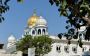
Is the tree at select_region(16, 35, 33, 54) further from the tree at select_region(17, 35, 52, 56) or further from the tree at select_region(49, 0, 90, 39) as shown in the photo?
the tree at select_region(49, 0, 90, 39)

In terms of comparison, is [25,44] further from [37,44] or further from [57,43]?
[57,43]

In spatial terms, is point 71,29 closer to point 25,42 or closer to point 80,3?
point 80,3

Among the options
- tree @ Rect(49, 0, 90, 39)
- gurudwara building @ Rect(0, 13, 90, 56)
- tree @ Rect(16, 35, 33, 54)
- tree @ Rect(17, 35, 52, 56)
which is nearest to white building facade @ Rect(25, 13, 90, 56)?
gurudwara building @ Rect(0, 13, 90, 56)

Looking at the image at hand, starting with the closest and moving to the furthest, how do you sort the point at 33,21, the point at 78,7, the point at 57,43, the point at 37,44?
the point at 78,7
the point at 37,44
the point at 57,43
the point at 33,21

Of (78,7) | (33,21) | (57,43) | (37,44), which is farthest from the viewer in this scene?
(33,21)

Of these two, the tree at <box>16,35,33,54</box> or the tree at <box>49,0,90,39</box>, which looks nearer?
the tree at <box>49,0,90,39</box>

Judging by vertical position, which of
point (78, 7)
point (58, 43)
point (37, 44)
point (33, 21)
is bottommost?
point (58, 43)

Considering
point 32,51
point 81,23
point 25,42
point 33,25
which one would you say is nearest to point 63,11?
point 81,23

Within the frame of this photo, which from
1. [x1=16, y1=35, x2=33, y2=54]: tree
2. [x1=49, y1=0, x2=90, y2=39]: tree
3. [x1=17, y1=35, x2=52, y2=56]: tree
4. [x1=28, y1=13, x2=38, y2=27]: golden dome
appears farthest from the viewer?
[x1=28, y1=13, x2=38, y2=27]: golden dome

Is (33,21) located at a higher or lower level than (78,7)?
lower

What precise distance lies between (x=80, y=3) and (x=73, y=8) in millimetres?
347

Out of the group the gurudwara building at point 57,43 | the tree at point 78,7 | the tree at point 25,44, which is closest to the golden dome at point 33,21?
the gurudwara building at point 57,43

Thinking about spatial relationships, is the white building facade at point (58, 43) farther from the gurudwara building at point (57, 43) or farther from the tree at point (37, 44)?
the tree at point (37, 44)

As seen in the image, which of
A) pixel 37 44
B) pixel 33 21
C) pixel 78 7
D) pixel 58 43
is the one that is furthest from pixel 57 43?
pixel 78 7
